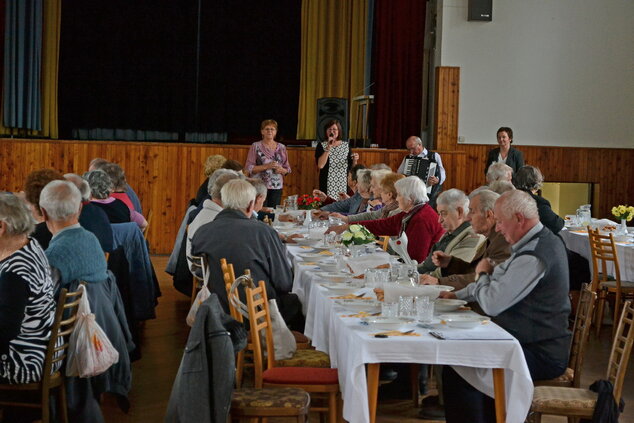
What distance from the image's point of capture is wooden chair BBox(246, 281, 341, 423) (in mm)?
4285

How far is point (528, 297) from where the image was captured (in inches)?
171


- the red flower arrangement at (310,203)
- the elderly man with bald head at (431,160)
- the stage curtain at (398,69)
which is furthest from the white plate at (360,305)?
the stage curtain at (398,69)

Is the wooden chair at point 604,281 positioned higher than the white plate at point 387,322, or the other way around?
the white plate at point 387,322

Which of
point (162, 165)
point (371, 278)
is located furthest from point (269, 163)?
point (371, 278)

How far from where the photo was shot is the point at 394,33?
1444 cm

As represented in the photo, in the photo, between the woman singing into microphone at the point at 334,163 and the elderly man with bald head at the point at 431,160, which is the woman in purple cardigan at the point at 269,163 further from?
the elderly man with bald head at the point at 431,160

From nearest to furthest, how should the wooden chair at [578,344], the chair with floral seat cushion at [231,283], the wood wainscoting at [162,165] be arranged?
the wooden chair at [578,344]
the chair with floral seat cushion at [231,283]
the wood wainscoting at [162,165]

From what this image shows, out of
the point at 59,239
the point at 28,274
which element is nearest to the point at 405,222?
the point at 59,239

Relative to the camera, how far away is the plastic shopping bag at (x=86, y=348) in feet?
14.7

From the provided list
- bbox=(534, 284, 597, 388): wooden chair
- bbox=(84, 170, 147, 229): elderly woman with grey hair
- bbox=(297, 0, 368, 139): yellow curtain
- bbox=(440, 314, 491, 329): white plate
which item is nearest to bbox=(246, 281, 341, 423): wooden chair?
bbox=(440, 314, 491, 329): white plate

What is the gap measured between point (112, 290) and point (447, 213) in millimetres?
1987

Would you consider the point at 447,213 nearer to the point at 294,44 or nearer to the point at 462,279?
the point at 462,279

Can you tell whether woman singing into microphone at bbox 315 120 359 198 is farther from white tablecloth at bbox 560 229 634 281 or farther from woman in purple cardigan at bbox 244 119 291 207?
white tablecloth at bbox 560 229 634 281

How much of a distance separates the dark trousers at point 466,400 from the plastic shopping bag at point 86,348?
65.6 inches
